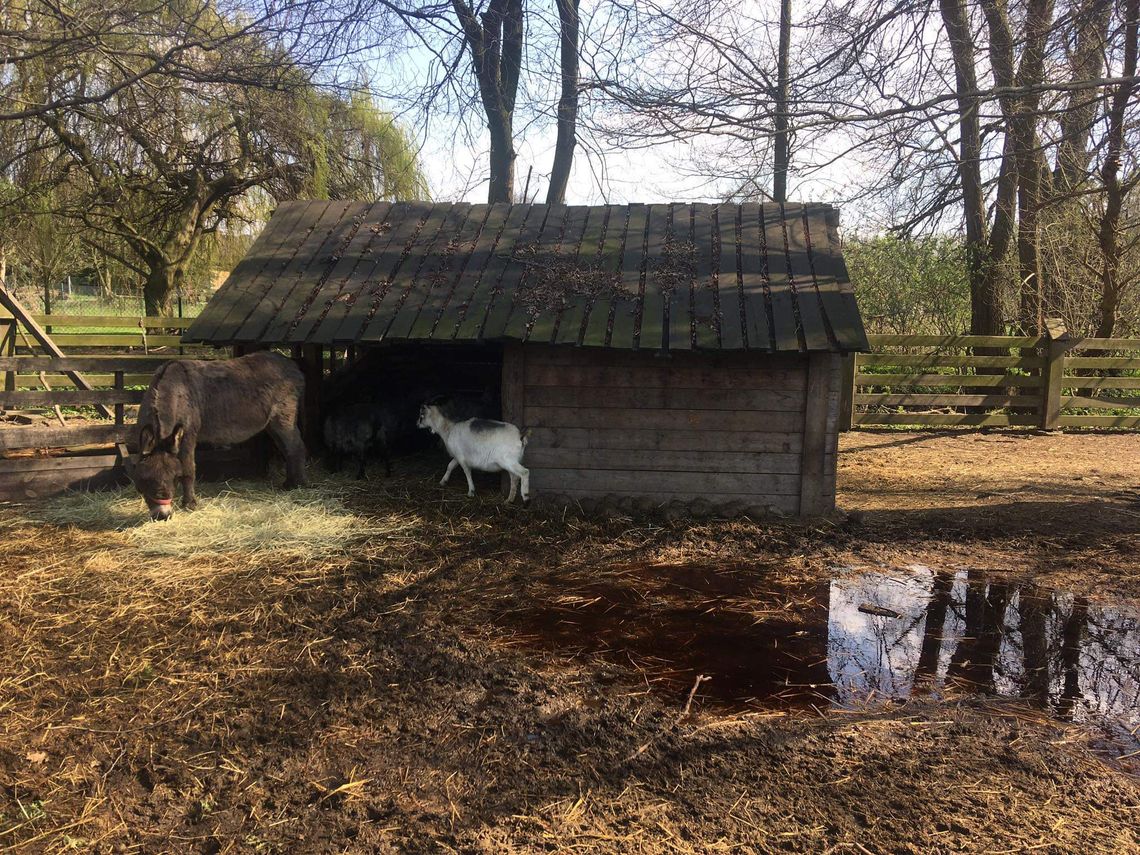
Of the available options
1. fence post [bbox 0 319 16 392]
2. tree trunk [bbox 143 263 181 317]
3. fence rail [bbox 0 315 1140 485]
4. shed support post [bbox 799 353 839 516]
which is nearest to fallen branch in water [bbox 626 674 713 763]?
shed support post [bbox 799 353 839 516]

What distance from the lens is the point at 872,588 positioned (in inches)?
235

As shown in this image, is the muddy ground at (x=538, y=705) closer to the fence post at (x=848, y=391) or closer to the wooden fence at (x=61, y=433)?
the wooden fence at (x=61, y=433)

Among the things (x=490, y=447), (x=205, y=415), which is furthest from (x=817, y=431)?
(x=205, y=415)

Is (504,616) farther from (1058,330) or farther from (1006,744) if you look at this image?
(1058,330)

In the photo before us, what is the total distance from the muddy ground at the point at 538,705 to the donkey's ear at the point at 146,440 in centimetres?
81

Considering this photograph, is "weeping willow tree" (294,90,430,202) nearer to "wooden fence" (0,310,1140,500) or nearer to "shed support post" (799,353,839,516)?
"wooden fence" (0,310,1140,500)

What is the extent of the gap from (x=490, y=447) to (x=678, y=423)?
1.99 meters

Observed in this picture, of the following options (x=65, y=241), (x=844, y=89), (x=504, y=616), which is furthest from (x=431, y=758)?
(x=65, y=241)

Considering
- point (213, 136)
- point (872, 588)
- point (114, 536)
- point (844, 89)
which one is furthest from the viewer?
point (213, 136)

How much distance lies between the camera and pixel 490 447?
305 inches

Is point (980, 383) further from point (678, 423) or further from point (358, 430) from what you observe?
point (358, 430)

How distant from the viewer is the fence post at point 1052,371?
12906 millimetres

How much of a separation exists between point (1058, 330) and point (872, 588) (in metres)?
9.64

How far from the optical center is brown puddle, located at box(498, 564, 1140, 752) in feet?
13.9
